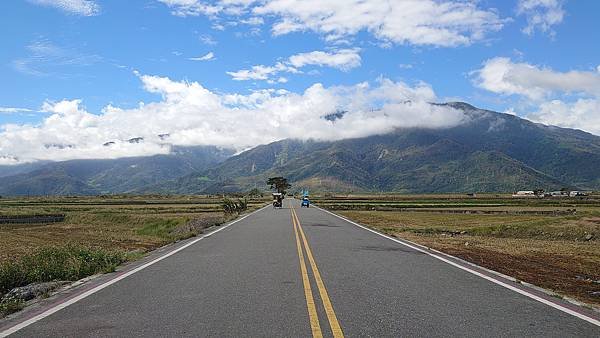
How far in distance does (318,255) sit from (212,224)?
16.8 meters

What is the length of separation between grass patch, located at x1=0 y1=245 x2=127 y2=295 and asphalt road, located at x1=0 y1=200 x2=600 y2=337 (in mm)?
1476

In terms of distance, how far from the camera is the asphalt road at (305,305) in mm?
6547

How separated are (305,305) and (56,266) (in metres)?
7.20

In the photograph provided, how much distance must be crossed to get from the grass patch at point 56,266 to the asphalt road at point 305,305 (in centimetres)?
148

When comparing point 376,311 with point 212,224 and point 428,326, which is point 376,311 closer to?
point 428,326

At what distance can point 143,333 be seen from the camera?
6.35m

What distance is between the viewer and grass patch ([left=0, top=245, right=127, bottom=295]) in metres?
11.0

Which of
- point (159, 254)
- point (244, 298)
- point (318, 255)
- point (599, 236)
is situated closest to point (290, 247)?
point (318, 255)

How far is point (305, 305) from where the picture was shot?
7.94 metres

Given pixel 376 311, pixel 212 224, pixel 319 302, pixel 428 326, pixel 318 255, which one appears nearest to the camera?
pixel 428 326

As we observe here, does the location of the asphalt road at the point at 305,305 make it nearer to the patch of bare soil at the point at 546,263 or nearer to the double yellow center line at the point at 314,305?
the double yellow center line at the point at 314,305

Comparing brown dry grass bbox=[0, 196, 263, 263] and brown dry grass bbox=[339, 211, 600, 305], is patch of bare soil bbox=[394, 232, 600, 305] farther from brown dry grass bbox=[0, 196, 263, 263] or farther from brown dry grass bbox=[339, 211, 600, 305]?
brown dry grass bbox=[0, 196, 263, 263]

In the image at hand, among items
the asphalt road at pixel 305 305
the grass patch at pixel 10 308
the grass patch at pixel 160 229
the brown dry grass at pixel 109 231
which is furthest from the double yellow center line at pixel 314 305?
the grass patch at pixel 160 229

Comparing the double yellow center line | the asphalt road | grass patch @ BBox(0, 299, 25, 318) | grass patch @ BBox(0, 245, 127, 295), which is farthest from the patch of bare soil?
grass patch @ BBox(0, 245, 127, 295)
